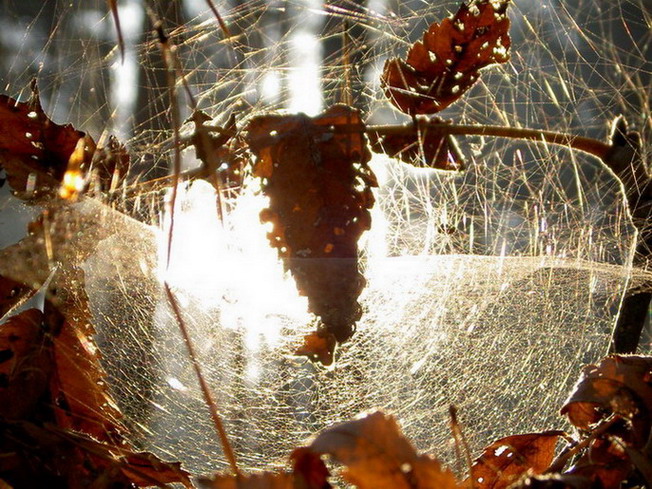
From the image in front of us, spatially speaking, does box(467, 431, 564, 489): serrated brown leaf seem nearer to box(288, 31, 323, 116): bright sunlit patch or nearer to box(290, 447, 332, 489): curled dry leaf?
box(290, 447, 332, 489): curled dry leaf

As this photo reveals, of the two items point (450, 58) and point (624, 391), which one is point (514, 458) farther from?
point (450, 58)

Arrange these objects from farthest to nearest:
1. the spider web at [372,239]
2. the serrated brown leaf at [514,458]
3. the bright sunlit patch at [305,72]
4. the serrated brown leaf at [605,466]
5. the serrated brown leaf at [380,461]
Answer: the bright sunlit patch at [305,72] < the spider web at [372,239] < the serrated brown leaf at [514,458] < the serrated brown leaf at [605,466] < the serrated brown leaf at [380,461]

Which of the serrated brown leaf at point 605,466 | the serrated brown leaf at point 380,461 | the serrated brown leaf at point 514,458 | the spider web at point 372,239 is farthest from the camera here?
the spider web at point 372,239

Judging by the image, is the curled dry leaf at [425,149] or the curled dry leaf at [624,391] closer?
the curled dry leaf at [624,391]

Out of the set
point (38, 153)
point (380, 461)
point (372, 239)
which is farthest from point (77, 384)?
point (372, 239)

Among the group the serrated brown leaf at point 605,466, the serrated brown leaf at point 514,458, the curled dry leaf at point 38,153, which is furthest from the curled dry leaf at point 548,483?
the curled dry leaf at point 38,153

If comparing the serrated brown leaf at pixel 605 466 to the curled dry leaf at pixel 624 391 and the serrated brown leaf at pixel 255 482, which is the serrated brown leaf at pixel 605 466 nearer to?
the curled dry leaf at pixel 624 391
